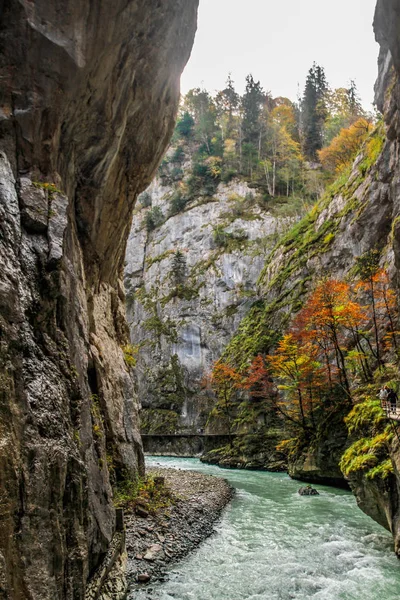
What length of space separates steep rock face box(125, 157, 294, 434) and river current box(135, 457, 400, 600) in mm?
27672

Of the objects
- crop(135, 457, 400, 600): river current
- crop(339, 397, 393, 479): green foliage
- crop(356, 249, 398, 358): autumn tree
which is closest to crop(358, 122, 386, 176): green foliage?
crop(356, 249, 398, 358): autumn tree

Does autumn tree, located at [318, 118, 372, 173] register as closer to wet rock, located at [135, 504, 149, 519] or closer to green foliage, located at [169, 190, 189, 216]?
green foliage, located at [169, 190, 189, 216]

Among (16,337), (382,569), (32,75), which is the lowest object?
(382,569)

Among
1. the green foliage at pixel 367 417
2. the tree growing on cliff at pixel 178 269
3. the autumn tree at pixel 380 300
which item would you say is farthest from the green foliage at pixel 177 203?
the green foliage at pixel 367 417

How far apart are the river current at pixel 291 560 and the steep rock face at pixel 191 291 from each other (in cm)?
2767

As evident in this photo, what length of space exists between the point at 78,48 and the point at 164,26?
3.74 m

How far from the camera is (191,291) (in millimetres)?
50281

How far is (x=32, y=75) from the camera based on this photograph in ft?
22.4

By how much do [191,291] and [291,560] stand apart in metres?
41.7

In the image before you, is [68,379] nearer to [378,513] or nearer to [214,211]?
[378,513]

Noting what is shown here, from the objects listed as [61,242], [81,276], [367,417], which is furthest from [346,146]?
[61,242]

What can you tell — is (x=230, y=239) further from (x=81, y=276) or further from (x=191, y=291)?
(x=81, y=276)

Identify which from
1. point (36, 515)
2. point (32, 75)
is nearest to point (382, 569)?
point (36, 515)

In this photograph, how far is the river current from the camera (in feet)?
25.6
